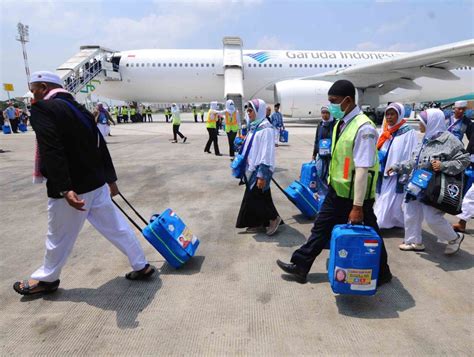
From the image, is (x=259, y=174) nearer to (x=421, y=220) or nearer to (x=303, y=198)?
(x=303, y=198)

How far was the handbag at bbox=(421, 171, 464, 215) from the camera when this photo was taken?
334 centimetres

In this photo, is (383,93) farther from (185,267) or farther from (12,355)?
(12,355)

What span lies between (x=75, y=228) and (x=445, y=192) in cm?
358

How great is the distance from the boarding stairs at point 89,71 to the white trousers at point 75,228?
20.6m

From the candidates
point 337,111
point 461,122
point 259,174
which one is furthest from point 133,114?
point 337,111

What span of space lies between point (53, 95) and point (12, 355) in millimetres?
1925

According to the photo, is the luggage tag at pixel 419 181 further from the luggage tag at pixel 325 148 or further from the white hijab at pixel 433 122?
the luggage tag at pixel 325 148

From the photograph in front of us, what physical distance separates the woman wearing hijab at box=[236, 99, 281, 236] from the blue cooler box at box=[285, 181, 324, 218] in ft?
1.90

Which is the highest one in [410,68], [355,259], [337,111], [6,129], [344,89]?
[410,68]

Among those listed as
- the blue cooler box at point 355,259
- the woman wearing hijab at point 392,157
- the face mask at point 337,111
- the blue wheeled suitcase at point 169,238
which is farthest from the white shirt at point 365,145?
the blue wheeled suitcase at point 169,238

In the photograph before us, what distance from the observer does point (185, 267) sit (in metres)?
3.47

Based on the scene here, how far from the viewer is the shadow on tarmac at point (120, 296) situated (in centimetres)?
268

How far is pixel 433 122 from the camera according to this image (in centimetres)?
353

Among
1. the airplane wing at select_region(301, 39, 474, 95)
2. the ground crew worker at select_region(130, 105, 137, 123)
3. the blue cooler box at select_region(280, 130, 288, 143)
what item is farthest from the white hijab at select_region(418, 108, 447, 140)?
the ground crew worker at select_region(130, 105, 137, 123)
